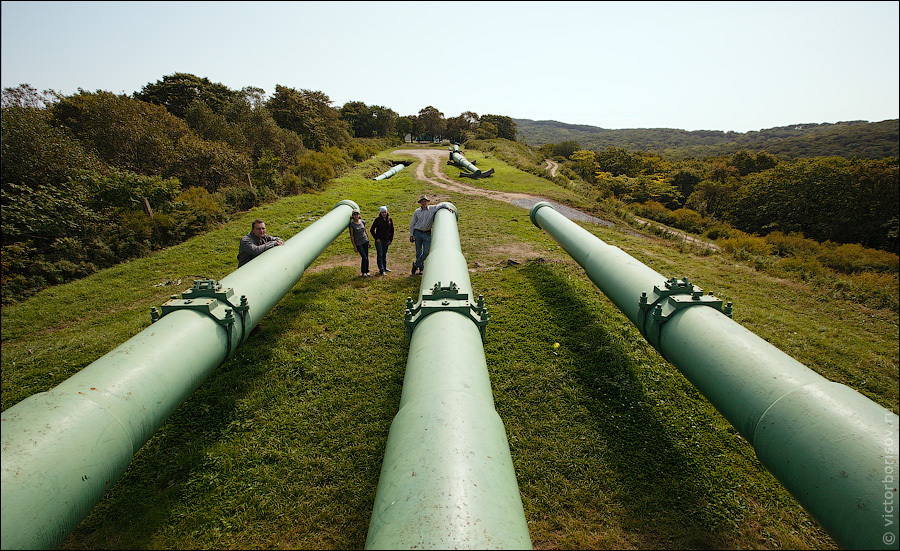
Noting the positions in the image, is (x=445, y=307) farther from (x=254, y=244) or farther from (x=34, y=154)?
(x=34, y=154)

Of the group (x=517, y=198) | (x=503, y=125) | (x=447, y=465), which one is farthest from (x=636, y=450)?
(x=503, y=125)

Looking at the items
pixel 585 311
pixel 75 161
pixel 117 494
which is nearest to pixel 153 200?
pixel 75 161

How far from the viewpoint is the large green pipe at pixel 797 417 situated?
6.45ft

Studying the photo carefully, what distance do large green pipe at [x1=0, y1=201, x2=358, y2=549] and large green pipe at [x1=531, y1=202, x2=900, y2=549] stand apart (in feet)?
14.6

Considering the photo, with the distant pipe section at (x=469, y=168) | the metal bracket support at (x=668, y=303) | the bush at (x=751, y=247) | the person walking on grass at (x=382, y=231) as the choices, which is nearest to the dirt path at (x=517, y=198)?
the bush at (x=751, y=247)

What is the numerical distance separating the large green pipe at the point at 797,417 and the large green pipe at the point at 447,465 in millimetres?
1859

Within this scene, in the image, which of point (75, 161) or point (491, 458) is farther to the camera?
point (75, 161)

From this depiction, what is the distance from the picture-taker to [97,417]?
2402 millimetres

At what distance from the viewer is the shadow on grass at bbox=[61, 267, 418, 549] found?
10.9 feet

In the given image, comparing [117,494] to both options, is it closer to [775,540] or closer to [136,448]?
[136,448]

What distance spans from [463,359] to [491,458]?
976mm

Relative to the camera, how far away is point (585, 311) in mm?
7246

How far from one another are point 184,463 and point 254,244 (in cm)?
339

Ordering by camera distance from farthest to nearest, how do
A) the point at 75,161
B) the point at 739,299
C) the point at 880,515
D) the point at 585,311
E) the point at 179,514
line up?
the point at 75,161, the point at 739,299, the point at 585,311, the point at 179,514, the point at 880,515
